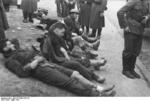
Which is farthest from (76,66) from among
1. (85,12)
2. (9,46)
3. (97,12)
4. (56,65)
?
(85,12)

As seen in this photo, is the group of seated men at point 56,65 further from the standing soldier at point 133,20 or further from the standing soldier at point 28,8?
the standing soldier at point 28,8

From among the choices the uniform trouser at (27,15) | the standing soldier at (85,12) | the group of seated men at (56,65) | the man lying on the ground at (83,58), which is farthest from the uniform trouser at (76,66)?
the uniform trouser at (27,15)

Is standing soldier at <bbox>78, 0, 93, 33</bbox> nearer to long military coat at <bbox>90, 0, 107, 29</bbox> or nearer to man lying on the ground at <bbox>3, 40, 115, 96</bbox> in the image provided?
long military coat at <bbox>90, 0, 107, 29</bbox>

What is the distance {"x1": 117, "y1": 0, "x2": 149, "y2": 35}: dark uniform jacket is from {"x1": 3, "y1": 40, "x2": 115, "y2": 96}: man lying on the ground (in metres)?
1.32

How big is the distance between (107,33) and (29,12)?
2.42 meters

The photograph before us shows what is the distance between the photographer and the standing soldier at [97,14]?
914 centimetres

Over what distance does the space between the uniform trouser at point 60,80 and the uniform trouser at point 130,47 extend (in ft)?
4.97

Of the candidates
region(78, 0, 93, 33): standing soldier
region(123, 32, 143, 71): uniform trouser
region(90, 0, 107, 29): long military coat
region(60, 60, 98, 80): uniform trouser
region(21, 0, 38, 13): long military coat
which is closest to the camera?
region(60, 60, 98, 80): uniform trouser

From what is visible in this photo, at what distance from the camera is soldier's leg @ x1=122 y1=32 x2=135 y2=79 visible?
6.04 meters

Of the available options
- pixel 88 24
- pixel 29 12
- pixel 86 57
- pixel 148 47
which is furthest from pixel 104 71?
pixel 29 12

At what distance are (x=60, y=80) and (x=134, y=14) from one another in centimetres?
187

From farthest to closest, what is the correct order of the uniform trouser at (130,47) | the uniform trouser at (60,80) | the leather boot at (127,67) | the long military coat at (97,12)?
the long military coat at (97,12) < the leather boot at (127,67) < the uniform trouser at (130,47) < the uniform trouser at (60,80)

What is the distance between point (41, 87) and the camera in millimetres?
5062

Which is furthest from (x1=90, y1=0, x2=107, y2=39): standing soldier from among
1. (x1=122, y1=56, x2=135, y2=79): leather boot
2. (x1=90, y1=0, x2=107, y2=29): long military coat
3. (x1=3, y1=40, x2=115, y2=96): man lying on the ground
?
(x1=3, y1=40, x2=115, y2=96): man lying on the ground
